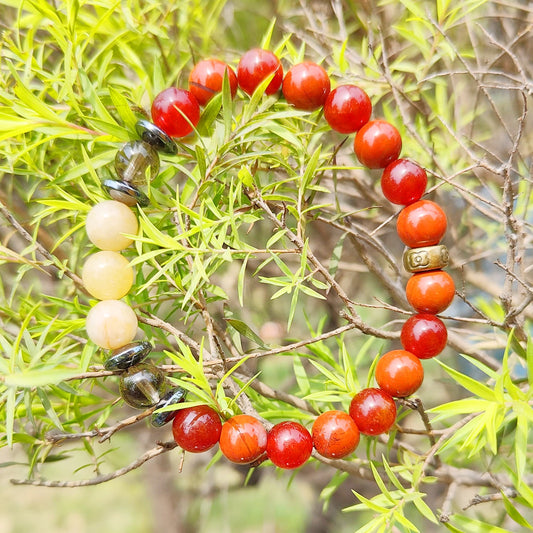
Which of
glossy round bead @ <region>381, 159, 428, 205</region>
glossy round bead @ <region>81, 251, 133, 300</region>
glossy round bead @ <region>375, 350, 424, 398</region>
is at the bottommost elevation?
glossy round bead @ <region>81, 251, 133, 300</region>

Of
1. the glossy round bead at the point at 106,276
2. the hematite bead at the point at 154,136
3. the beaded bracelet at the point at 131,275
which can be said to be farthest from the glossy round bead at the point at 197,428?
the hematite bead at the point at 154,136

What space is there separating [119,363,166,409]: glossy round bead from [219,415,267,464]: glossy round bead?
7 cm

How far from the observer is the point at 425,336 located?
1.60 feet

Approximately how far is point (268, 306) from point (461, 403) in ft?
2.42

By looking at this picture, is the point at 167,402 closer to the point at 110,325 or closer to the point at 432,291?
the point at 110,325

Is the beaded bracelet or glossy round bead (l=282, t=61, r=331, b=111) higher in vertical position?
glossy round bead (l=282, t=61, r=331, b=111)

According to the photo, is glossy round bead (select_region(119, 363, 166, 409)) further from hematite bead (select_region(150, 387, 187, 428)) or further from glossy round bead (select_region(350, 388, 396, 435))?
glossy round bead (select_region(350, 388, 396, 435))

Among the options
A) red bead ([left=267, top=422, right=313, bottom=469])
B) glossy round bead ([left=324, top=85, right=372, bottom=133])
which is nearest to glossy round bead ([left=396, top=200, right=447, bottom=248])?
glossy round bead ([left=324, top=85, right=372, bottom=133])

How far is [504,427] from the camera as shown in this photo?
0.53 metres

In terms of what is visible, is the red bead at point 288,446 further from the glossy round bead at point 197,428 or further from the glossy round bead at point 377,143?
the glossy round bead at point 377,143

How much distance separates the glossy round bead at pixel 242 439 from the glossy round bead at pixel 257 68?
0.30 m

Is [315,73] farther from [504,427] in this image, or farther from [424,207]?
[504,427]

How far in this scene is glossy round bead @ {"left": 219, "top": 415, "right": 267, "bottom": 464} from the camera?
43 centimetres

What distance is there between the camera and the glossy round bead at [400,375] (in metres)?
0.47
